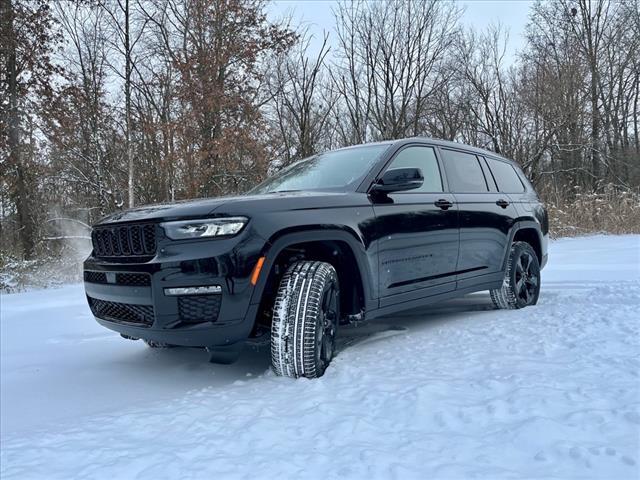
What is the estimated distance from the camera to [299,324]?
2615 millimetres

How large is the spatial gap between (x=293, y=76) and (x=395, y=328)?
1319 centimetres

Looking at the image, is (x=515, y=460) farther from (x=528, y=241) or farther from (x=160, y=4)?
(x=160, y=4)

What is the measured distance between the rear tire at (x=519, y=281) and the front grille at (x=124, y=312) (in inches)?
128

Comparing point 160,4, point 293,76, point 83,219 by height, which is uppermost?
point 160,4

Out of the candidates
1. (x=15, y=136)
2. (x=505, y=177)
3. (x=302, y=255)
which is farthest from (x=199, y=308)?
(x=15, y=136)

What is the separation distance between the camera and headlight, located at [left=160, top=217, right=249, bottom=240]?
2.51 meters

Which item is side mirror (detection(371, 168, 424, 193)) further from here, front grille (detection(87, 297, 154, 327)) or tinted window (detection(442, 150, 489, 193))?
front grille (detection(87, 297, 154, 327))

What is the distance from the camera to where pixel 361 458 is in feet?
5.65

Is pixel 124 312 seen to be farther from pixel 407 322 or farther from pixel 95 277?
pixel 407 322

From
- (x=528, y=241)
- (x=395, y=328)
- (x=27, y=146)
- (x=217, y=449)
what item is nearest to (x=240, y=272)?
(x=217, y=449)

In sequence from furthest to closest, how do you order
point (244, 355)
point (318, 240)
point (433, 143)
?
point (433, 143), point (244, 355), point (318, 240)

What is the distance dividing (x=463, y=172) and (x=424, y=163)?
0.59 m

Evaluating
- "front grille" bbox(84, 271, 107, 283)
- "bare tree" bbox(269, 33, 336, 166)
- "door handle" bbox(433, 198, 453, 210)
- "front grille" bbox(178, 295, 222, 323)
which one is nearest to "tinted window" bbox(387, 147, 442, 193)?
"door handle" bbox(433, 198, 453, 210)

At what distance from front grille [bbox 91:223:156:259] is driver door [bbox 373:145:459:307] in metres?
1.46
